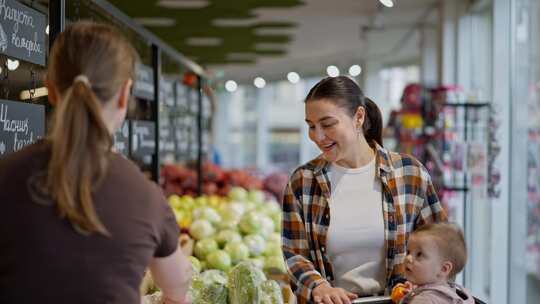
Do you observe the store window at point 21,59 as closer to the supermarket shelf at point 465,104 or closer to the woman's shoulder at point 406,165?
the woman's shoulder at point 406,165

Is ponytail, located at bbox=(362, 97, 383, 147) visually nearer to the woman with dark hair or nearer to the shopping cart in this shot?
the woman with dark hair

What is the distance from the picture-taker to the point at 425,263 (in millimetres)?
1986

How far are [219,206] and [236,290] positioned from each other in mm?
2625

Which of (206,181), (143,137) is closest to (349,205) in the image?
(143,137)

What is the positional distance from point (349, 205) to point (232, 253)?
56.8 inches

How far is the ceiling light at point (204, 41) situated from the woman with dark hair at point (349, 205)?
9512 millimetres

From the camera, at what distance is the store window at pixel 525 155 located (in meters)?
4.95

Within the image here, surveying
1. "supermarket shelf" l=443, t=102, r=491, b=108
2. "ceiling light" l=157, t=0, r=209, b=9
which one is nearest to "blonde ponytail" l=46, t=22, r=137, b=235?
"supermarket shelf" l=443, t=102, r=491, b=108

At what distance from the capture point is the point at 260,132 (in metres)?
18.8

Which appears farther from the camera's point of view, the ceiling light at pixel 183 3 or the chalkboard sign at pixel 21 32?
the ceiling light at pixel 183 3

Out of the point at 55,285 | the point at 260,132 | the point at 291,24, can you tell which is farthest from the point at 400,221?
the point at 260,132

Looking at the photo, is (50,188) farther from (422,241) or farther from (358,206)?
(358,206)

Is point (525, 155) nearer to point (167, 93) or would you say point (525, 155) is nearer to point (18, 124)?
point (167, 93)

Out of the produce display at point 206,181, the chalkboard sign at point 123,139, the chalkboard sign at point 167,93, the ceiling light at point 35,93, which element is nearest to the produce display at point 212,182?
the produce display at point 206,181
